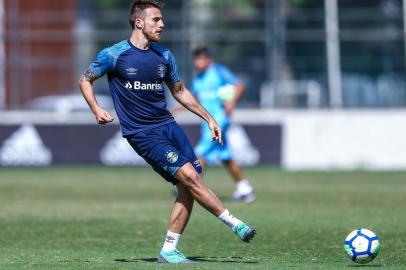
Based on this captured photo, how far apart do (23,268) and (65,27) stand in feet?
68.6

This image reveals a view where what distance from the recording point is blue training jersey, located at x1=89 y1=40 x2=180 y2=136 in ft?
31.4

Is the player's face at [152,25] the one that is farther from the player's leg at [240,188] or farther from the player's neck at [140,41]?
the player's leg at [240,188]

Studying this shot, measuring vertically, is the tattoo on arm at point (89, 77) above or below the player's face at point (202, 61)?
below

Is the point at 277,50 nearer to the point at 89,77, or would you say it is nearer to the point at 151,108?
the point at 151,108

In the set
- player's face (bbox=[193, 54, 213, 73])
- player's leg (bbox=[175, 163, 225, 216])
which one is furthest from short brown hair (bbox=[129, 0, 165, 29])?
player's face (bbox=[193, 54, 213, 73])

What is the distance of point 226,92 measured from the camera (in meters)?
17.4

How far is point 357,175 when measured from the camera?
22.9m

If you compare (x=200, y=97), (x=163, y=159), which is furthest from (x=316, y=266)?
(x=200, y=97)

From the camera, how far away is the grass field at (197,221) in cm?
984

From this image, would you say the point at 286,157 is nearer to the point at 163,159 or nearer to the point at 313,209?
the point at 313,209

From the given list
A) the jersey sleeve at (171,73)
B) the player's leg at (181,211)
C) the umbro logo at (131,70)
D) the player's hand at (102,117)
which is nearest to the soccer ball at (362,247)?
the player's leg at (181,211)

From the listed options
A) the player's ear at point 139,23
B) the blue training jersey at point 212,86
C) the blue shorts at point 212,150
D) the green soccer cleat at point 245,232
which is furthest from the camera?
the blue training jersey at point 212,86

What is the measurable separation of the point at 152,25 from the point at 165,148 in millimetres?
1119

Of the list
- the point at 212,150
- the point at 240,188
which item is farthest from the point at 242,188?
the point at 212,150
